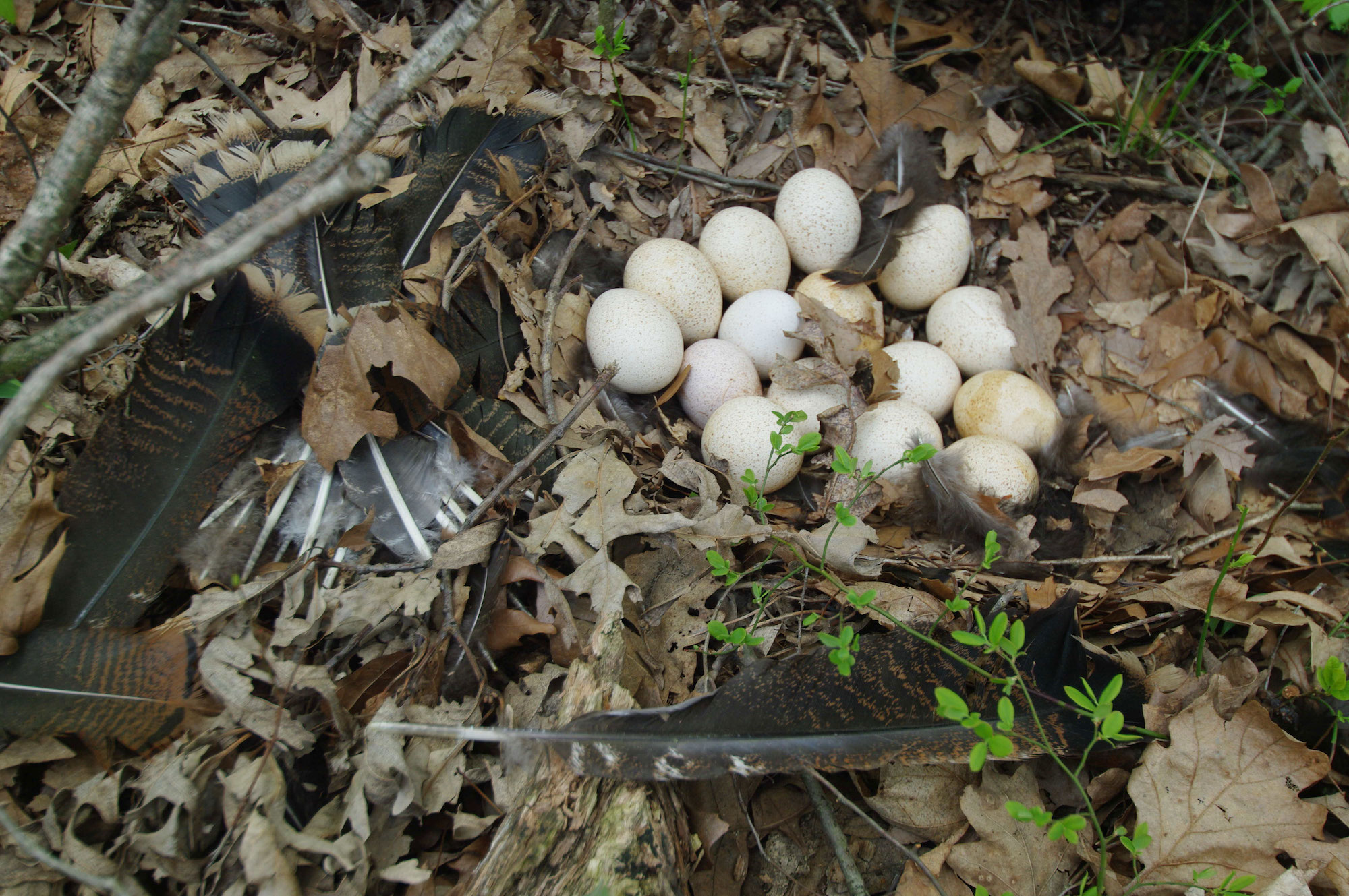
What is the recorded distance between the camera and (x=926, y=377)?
2.41m

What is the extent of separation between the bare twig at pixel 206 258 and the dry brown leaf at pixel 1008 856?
1.61 m

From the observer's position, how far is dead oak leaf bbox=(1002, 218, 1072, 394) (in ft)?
8.23

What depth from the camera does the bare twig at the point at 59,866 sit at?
1124 mm

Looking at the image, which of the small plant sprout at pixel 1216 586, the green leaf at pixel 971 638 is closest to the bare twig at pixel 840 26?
the small plant sprout at pixel 1216 586

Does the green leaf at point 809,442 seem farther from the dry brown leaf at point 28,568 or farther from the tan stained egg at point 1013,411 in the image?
the dry brown leaf at point 28,568

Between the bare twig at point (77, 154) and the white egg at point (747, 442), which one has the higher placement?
the bare twig at point (77, 154)

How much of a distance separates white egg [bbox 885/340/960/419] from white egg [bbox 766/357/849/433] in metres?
0.26

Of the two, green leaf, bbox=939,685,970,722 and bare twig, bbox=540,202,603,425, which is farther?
bare twig, bbox=540,202,603,425

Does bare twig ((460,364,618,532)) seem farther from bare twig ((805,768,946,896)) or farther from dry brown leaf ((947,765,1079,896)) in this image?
dry brown leaf ((947,765,1079,896))

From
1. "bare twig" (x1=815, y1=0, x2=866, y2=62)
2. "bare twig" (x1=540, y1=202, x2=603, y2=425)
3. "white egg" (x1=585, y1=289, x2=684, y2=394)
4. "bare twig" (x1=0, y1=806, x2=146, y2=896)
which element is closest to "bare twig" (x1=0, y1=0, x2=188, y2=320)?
"bare twig" (x1=0, y1=806, x2=146, y2=896)

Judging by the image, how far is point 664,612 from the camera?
170 centimetres

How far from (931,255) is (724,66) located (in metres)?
1.08


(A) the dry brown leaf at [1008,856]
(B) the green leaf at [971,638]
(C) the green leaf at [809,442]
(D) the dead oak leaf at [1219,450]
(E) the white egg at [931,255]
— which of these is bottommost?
(A) the dry brown leaf at [1008,856]

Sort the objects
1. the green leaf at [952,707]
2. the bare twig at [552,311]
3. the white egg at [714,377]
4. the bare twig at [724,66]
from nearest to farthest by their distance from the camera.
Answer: the green leaf at [952,707], the bare twig at [552,311], the white egg at [714,377], the bare twig at [724,66]
